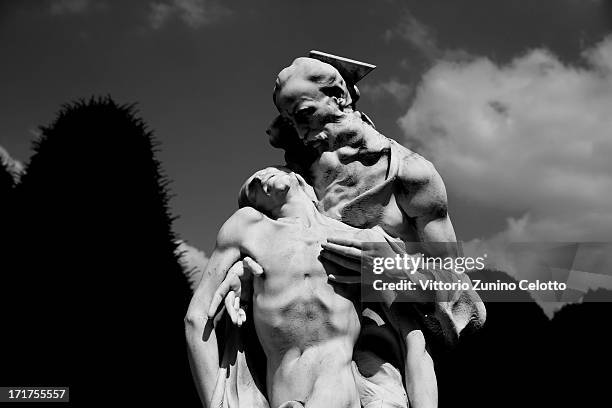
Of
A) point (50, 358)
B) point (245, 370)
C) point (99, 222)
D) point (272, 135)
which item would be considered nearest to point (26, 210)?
point (99, 222)

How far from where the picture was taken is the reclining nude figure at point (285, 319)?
3.81 metres

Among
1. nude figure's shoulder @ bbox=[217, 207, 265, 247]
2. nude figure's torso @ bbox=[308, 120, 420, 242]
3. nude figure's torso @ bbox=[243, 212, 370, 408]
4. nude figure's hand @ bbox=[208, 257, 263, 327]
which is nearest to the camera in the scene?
nude figure's torso @ bbox=[243, 212, 370, 408]

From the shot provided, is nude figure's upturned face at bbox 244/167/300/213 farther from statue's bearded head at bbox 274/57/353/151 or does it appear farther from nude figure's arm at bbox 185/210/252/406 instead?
statue's bearded head at bbox 274/57/353/151

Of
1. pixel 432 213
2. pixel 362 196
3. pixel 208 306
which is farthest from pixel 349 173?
pixel 208 306

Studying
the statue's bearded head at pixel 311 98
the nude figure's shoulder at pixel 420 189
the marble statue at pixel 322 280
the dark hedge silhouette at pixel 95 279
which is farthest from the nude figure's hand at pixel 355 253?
the dark hedge silhouette at pixel 95 279

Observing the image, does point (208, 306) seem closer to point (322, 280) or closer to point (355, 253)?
point (322, 280)

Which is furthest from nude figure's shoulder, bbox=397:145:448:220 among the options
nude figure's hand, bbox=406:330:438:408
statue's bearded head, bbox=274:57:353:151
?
nude figure's hand, bbox=406:330:438:408

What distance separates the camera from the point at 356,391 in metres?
3.82

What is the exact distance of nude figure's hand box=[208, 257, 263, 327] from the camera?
3.99 m

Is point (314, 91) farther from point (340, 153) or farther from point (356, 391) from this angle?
point (356, 391)

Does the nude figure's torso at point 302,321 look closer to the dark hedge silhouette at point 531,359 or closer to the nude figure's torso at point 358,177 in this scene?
the nude figure's torso at point 358,177

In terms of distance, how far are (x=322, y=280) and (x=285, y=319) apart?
291mm

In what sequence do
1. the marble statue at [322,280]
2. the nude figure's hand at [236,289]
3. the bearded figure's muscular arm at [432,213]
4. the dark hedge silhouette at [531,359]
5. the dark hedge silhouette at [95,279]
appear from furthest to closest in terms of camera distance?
the dark hedge silhouette at [95,279] < the dark hedge silhouette at [531,359] < the bearded figure's muscular arm at [432,213] < the nude figure's hand at [236,289] < the marble statue at [322,280]

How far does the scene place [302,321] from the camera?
3.87m
